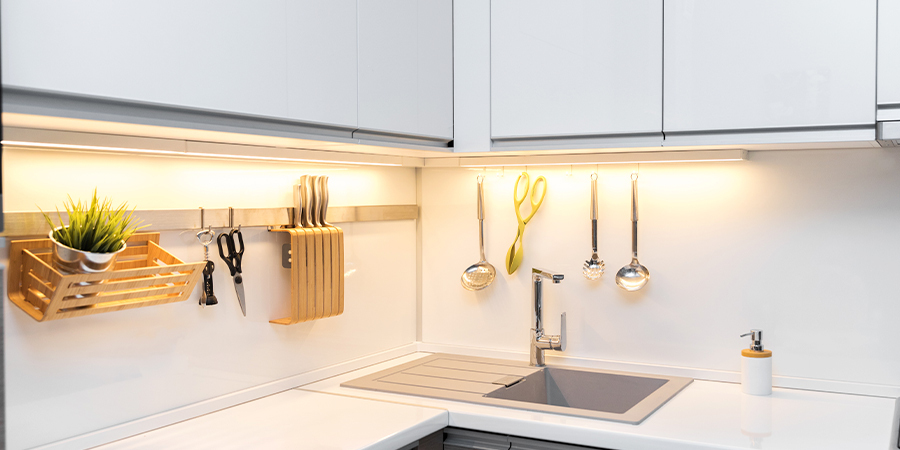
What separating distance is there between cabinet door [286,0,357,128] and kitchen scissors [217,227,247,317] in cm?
41

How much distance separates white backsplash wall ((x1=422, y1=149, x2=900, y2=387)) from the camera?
1.92 metres

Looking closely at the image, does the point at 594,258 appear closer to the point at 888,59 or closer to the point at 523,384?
the point at 523,384

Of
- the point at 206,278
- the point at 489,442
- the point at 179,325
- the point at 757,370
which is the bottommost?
the point at 489,442

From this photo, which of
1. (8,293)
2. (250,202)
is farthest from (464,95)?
(8,293)

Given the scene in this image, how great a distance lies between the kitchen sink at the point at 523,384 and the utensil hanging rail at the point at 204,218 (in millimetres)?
484

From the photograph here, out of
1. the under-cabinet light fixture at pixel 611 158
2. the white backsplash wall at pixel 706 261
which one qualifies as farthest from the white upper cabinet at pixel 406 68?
the white backsplash wall at pixel 706 261

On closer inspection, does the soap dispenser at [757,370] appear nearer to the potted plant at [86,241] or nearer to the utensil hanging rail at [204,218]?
the utensil hanging rail at [204,218]

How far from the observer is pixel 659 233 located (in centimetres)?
217

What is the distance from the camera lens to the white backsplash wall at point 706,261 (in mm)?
1923

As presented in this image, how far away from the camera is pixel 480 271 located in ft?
7.86

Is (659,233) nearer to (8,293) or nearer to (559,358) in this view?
(559,358)

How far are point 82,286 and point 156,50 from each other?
0.46 m

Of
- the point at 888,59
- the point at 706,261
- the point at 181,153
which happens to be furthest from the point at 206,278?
the point at 888,59

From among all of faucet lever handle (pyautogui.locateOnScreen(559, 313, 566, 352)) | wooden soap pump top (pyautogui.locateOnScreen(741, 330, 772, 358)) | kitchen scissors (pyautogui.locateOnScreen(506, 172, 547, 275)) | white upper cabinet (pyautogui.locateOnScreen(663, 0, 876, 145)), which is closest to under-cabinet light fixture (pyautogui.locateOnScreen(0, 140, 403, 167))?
kitchen scissors (pyautogui.locateOnScreen(506, 172, 547, 275))
